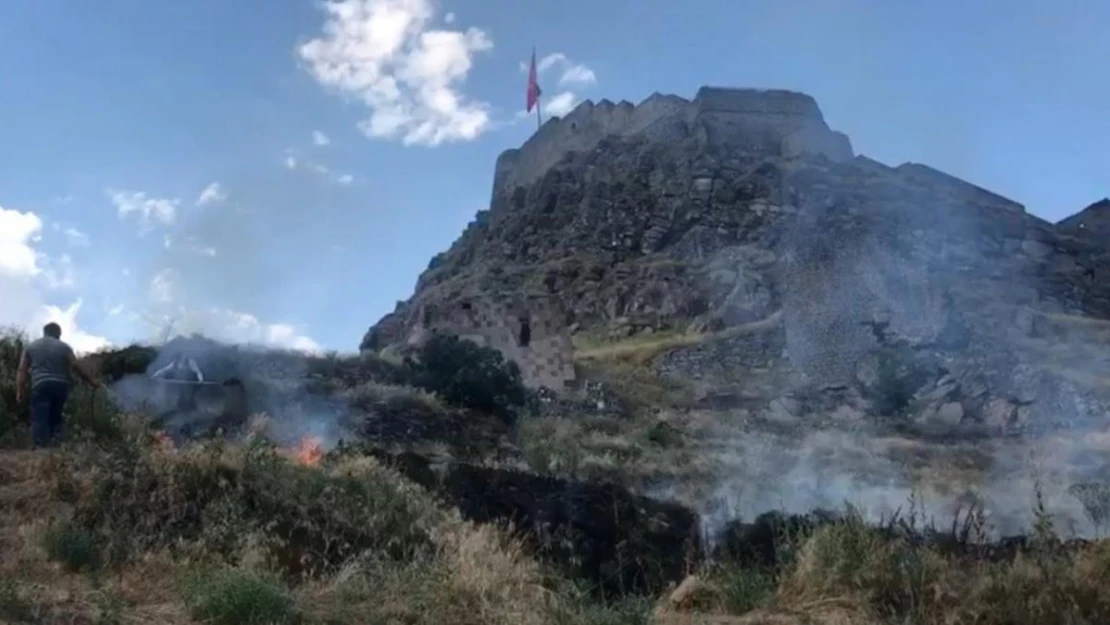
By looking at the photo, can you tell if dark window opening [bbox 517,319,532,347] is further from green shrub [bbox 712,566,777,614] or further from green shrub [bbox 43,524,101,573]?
green shrub [bbox 43,524,101,573]

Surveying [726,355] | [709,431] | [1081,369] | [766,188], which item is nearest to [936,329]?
[1081,369]

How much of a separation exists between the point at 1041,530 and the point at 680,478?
7.04 m

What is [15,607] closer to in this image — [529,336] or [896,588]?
[896,588]

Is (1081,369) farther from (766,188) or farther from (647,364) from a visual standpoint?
(766,188)

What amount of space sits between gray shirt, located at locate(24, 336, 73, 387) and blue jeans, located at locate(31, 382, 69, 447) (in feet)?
0.16

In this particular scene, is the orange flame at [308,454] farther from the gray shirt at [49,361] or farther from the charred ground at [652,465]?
the gray shirt at [49,361]

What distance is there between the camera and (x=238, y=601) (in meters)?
4.89

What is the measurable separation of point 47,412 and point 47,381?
0.71 feet

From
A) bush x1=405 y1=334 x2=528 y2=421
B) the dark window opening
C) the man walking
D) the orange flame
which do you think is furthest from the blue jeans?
the dark window opening

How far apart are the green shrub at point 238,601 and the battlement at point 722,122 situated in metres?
45.8

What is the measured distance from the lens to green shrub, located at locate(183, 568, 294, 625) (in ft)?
15.9

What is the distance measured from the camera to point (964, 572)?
5789 millimetres

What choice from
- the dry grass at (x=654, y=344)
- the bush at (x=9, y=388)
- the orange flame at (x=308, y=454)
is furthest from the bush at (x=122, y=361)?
the dry grass at (x=654, y=344)

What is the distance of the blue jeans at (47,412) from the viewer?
7.74 m
